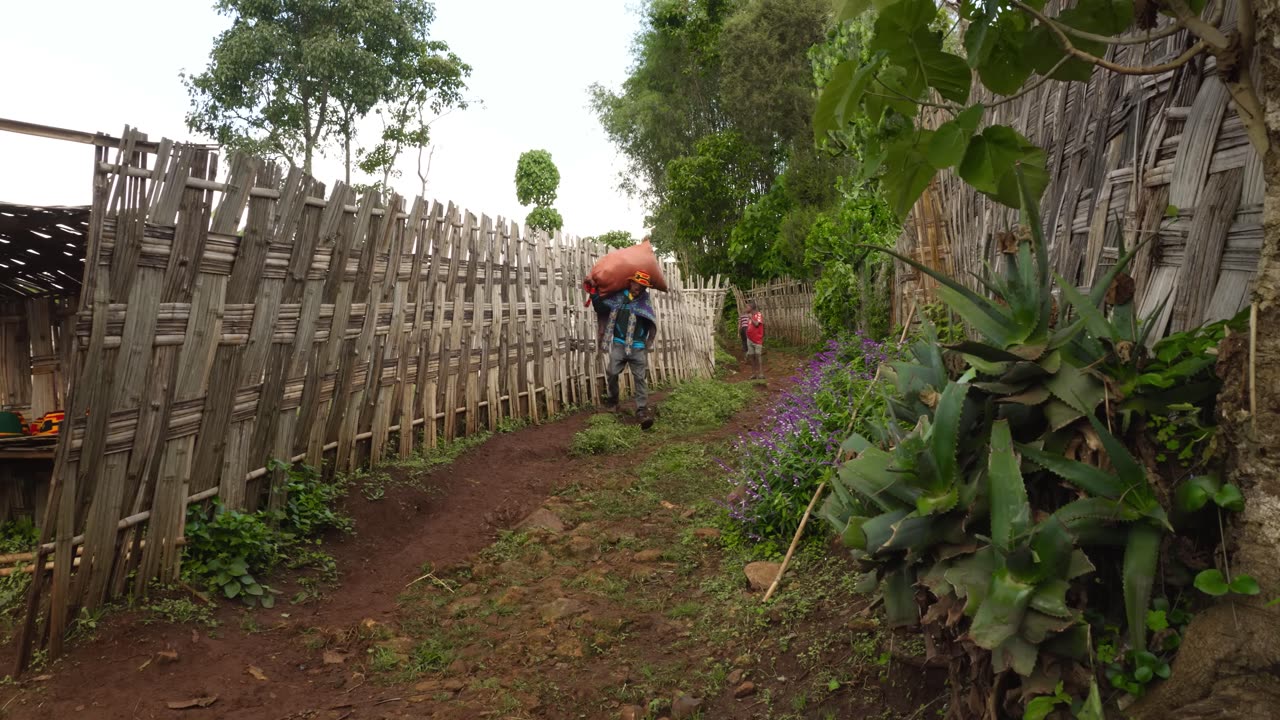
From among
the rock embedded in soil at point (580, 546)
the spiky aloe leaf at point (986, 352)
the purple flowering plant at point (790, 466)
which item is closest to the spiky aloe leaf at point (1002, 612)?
the spiky aloe leaf at point (986, 352)

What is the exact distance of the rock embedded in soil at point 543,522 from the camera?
5.85m

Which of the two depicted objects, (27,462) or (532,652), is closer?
(532,652)

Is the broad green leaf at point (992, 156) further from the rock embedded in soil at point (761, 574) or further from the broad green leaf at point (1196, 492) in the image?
the rock embedded in soil at point (761, 574)

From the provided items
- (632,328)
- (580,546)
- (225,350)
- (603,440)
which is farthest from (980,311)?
(632,328)

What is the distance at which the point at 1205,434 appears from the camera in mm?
2189

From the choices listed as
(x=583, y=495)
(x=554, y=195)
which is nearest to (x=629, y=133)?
(x=554, y=195)

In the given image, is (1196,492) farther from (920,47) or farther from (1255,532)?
(920,47)

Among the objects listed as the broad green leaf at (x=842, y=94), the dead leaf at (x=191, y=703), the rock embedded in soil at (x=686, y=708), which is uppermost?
the broad green leaf at (x=842, y=94)

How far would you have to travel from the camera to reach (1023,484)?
221 cm

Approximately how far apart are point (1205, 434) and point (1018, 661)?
70 cm

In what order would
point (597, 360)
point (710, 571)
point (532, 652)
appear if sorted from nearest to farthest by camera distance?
point (532, 652)
point (710, 571)
point (597, 360)

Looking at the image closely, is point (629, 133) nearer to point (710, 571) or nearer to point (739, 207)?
point (739, 207)

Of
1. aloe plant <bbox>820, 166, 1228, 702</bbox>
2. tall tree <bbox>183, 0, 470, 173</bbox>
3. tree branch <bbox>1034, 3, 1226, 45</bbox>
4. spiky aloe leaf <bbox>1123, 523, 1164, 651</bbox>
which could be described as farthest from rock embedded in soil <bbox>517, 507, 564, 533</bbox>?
tall tree <bbox>183, 0, 470, 173</bbox>

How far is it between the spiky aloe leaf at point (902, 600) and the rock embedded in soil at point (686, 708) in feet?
3.19
